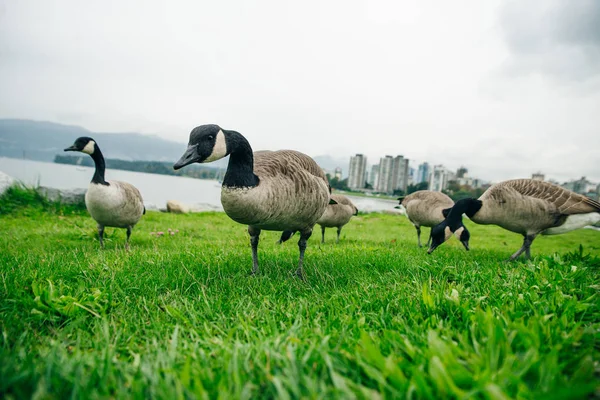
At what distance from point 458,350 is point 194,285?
126 inches

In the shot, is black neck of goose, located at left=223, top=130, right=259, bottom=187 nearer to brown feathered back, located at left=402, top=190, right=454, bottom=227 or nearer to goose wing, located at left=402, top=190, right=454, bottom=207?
brown feathered back, located at left=402, top=190, right=454, bottom=227

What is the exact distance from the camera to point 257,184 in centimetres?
429

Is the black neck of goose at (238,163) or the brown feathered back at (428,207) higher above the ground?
the black neck of goose at (238,163)

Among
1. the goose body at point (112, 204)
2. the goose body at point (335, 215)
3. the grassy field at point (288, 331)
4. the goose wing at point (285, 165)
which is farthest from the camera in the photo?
the goose body at point (335, 215)

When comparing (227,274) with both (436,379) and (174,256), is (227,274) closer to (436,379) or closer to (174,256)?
(174,256)

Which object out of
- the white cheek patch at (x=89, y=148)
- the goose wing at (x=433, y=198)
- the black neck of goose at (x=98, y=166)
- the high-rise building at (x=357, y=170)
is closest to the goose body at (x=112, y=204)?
the black neck of goose at (x=98, y=166)

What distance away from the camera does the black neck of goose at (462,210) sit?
26.5 feet

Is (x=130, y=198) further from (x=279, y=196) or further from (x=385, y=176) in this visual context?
(x=385, y=176)

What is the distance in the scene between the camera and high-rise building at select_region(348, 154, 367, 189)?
46.2 metres

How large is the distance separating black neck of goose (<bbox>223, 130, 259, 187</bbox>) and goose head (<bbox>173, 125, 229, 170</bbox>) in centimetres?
17

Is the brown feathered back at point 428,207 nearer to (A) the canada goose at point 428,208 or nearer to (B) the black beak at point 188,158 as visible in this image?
(A) the canada goose at point 428,208

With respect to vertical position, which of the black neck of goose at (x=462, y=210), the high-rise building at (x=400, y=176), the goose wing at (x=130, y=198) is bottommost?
the goose wing at (x=130, y=198)

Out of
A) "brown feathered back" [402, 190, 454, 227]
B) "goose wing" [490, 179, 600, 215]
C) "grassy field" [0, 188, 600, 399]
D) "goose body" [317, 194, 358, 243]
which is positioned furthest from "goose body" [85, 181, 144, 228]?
"goose wing" [490, 179, 600, 215]

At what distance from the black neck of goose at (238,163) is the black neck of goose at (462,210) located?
6.14 metres
